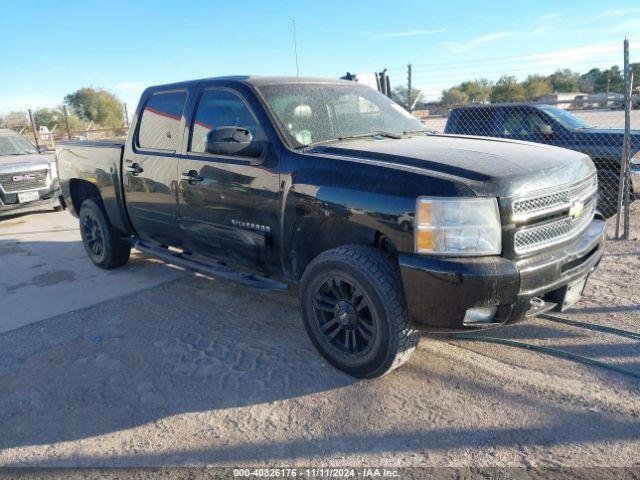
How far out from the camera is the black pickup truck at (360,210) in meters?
2.72

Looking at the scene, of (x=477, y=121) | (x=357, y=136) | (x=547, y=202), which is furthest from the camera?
(x=477, y=121)

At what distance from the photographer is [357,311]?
124 inches

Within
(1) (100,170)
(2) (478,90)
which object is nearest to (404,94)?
(1) (100,170)

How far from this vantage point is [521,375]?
320 centimetres

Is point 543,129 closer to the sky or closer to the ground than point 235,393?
closer to the sky

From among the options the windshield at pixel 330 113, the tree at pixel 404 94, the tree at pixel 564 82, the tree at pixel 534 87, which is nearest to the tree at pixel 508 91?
the tree at pixel 534 87

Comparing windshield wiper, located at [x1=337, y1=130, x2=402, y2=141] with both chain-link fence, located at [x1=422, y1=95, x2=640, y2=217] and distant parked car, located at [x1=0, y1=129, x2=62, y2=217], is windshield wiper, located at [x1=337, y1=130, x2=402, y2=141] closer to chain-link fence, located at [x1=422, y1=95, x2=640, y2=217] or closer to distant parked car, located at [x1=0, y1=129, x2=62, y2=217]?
chain-link fence, located at [x1=422, y1=95, x2=640, y2=217]

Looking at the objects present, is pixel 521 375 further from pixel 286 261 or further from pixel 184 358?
pixel 184 358

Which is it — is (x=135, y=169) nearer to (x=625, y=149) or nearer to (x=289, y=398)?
(x=289, y=398)

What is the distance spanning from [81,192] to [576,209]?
546cm

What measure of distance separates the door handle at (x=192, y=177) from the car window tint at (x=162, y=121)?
397 millimetres

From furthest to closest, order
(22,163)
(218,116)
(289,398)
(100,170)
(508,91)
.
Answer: (508,91) → (22,163) → (100,170) → (218,116) → (289,398)

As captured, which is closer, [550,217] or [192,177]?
[550,217]

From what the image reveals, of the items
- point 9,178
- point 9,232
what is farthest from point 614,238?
point 9,178
